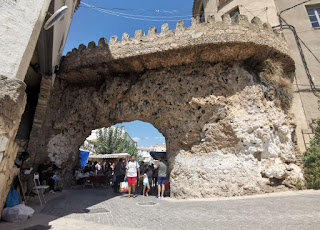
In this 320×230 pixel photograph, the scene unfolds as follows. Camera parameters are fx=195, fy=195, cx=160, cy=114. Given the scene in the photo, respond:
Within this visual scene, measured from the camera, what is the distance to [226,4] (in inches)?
434

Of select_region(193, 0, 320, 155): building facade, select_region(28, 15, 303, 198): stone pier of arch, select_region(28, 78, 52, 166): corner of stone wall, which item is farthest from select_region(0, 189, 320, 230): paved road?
select_region(193, 0, 320, 155): building facade

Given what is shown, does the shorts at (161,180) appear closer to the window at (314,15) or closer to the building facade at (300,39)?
the building facade at (300,39)

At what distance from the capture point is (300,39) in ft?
30.2

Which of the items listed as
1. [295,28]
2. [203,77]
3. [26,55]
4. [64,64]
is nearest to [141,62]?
[203,77]

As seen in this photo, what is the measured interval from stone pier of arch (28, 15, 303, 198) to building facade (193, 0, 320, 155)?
0.56m

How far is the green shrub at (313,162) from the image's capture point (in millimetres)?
6730

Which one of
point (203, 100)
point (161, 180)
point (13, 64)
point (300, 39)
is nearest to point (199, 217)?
point (161, 180)

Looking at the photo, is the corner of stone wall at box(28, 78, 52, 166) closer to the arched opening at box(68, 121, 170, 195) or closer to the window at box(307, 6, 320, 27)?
the arched opening at box(68, 121, 170, 195)

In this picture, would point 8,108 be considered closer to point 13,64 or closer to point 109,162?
point 13,64

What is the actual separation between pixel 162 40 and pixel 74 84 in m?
5.31

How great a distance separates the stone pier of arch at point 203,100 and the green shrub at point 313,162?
428 mm

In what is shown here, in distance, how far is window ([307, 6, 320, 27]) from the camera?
31.1 feet

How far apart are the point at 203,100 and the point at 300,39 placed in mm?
5994

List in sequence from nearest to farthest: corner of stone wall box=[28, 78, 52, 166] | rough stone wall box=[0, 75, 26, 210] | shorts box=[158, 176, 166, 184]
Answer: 1. rough stone wall box=[0, 75, 26, 210]
2. shorts box=[158, 176, 166, 184]
3. corner of stone wall box=[28, 78, 52, 166]
